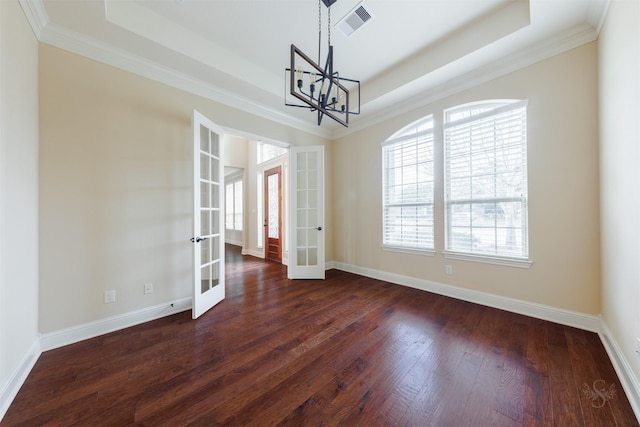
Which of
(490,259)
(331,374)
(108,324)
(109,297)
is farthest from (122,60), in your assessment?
(490,259)

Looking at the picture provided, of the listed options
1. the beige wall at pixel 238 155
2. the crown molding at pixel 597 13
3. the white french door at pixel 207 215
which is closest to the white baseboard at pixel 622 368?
the crown molding at pixel 597 13

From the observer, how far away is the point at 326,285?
3.71m

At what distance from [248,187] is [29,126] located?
196 inches

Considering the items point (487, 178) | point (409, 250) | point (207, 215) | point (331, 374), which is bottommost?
point (331, 374)

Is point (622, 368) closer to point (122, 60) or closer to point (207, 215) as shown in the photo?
point (207, 215)

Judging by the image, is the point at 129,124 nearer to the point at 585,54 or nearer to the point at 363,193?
the point at 363,193

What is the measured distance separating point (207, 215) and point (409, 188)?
295cm

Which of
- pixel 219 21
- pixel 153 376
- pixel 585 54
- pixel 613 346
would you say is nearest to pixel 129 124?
pixel 219 21

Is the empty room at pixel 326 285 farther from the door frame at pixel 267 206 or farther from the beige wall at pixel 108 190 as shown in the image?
the door frame at pixel 267 206

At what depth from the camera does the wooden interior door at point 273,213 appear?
5.54 metres

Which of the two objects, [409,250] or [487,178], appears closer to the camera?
[487,178]

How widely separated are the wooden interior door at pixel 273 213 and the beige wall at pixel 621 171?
4.91 m

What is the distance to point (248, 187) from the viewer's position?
Answer: 22.3 feet

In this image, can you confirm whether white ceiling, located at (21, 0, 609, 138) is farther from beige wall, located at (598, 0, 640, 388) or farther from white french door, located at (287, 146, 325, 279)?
white french door, located at (287, 146, 325, 279)
